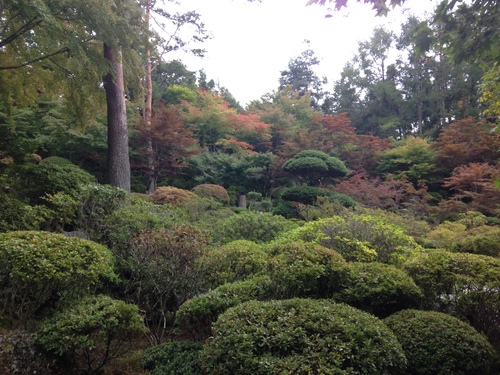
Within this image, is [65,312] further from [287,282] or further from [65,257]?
[287,282]

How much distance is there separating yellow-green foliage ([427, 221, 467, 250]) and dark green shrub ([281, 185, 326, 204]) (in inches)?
147

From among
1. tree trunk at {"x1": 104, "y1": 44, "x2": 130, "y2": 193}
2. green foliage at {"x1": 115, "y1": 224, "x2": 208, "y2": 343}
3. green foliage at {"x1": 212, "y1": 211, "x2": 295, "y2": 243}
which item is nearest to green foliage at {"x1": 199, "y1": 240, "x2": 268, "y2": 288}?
green foliage at {"x1": 115, "y1": 224, "x2": 208, "y2": 343}

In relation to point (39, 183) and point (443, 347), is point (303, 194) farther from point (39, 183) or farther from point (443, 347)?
point (443, 347)

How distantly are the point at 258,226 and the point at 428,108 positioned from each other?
66.7 ft

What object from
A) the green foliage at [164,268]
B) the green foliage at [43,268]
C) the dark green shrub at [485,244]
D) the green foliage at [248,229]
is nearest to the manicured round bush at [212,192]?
the green foliage at [248,229]

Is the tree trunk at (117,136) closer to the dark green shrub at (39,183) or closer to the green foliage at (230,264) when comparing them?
the dark green shrub at (39,183)

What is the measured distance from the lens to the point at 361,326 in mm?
2465

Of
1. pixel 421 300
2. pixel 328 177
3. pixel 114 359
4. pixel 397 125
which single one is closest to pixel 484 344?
pixel 421 300

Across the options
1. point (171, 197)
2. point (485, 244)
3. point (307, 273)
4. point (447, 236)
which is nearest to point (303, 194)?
point (447, 236)

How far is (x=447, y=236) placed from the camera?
25.0 ft

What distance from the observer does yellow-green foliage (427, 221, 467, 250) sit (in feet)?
24.4

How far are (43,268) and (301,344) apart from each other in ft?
7.72

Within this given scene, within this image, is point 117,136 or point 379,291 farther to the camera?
point 117,136

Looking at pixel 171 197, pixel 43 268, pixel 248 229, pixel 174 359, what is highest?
pixel 171 197
